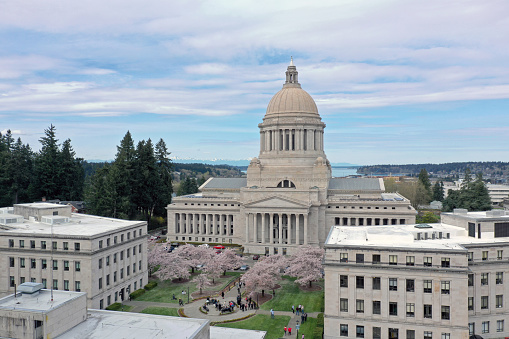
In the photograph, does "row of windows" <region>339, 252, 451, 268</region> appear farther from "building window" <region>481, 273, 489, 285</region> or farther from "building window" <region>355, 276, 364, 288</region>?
"building window" <region>481, 273, 489, 285</region>

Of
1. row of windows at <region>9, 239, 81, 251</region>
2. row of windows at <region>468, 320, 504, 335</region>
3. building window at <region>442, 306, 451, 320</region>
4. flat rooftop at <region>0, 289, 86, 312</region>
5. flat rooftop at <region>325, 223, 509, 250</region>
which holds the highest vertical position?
flat rooftop at <region>325, 223, 509, 250</region>

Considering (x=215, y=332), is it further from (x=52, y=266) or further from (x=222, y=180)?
(x=222, y=180)

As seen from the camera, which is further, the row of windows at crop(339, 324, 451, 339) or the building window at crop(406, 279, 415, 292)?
the building window at crop(406, 279, 415, 292)

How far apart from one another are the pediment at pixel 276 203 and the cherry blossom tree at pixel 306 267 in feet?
67.7

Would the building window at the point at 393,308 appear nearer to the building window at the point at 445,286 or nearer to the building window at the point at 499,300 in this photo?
the building window at the point at 445,286

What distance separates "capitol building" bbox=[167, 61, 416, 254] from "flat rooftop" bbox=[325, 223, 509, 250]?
36.3 metres

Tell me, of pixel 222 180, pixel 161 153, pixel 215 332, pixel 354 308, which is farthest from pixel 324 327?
pixel 161 153

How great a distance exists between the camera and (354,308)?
150 ft

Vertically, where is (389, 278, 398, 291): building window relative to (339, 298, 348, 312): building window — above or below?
above

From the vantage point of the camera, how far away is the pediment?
92.7m

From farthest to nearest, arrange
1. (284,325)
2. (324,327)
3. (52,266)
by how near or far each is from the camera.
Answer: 1. (52,266)
2. (284,325)
3. (324,327)

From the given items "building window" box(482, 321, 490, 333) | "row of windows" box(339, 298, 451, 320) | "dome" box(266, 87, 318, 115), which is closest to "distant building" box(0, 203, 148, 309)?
"row of windows" box(339, 298, 451, 320)

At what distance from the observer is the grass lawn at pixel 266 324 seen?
50.0 meters

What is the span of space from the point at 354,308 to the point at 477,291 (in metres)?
15.1
